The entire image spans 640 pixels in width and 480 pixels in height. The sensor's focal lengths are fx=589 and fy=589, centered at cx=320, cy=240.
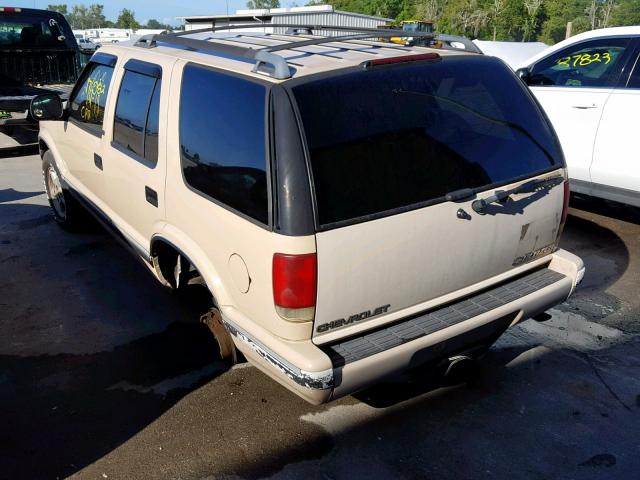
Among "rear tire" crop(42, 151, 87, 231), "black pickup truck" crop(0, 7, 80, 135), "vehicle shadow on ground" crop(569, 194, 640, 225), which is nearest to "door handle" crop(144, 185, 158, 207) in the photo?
"rear tire" crop(42, 151, 87, 231)

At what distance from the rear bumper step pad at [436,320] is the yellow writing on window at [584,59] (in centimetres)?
337

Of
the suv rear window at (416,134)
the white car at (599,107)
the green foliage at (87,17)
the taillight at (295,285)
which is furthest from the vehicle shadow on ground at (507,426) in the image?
the green foliage at (87,17)

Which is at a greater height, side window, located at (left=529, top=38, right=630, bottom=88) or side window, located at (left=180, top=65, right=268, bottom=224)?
side window, located at (left=529, top=38, right=630, bottom=88)

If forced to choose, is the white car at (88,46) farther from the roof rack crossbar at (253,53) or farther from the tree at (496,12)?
the tree at (496,12)

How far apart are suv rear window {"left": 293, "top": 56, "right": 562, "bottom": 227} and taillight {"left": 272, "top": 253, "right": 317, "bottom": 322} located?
0.21m

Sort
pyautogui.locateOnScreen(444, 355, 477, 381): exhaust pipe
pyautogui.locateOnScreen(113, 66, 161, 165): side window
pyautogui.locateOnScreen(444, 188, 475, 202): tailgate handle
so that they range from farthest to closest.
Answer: pyautogui.locateOnScreen(113, 66, 161, 165): side window → pyautogui.locateOnScreen(444, 355, 477, 381): exhaust pipe → pyautogui.locateOnScreen(444, 188, 475, 202): tailgate handle

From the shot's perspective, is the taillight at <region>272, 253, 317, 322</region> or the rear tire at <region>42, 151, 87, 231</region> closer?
the taillight at <region>272, 253, 317, 322</region>

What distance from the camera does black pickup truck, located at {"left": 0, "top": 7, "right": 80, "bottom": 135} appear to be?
9.91 meters

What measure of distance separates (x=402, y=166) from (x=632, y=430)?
1.89 m

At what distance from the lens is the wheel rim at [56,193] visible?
565 cm

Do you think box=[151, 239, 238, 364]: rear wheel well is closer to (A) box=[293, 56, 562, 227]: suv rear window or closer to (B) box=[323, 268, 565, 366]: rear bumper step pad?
(B) box=[323, 268, 565, 366]: rear bumper step pad

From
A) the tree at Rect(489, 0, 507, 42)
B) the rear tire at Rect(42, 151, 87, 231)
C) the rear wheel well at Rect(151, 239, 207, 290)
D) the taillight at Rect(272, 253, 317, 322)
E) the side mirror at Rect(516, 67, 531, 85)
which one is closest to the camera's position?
the taillight at Rect(272, 253, 317, 322)

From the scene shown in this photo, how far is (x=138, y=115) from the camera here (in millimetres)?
3664

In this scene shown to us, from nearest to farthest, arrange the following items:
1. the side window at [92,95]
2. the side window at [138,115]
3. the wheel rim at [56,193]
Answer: the side window at [138,115] < the side window at [92,95] < the wheel rim at [56,193]
